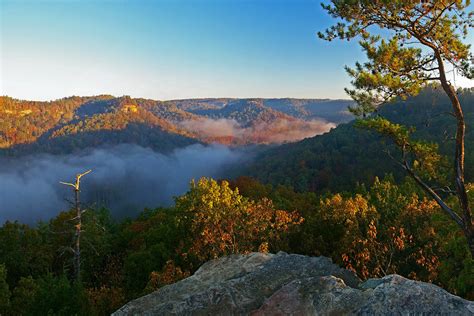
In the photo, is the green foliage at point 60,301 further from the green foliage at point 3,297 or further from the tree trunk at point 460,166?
the tree trunk at point 460,166

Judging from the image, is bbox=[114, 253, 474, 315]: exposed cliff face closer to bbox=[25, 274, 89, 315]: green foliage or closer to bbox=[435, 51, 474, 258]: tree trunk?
bbox=[435, 51, 474, 258]: tree trunk

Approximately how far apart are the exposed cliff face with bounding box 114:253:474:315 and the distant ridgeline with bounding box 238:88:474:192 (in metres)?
82.3

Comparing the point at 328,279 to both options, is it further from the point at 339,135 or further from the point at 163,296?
the point at 339,135

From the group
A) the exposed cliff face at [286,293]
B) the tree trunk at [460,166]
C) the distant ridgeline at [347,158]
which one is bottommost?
the distant ridgeline at [347,158]

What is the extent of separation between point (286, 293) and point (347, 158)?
13195 centimetres

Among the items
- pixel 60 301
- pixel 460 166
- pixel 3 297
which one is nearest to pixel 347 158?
pixel 3 297

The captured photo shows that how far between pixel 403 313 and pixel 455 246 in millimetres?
13072

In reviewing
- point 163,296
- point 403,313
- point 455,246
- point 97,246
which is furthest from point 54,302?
point 97,246

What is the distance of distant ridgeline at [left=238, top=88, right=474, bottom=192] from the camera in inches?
4380

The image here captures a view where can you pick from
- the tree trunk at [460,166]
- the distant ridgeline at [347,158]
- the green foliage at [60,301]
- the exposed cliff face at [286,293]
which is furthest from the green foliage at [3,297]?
the distant ridgeline at [347,158]

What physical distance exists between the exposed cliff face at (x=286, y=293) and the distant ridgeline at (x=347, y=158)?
8227cm

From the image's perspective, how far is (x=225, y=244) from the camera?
24797mm

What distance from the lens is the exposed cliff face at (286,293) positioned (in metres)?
10.0

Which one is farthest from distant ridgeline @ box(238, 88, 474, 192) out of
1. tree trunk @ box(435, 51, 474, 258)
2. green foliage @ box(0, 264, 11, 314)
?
green foliage @ box(0, 264, 11, 314)
